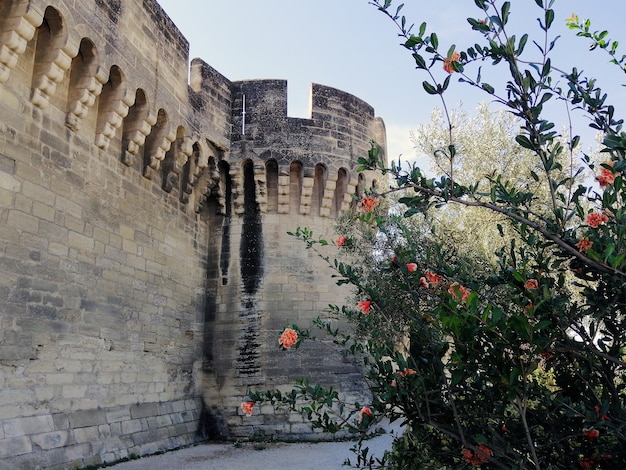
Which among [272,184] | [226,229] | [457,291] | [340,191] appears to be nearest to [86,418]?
[226,229]

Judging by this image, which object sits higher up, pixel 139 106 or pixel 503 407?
pixel 139 106

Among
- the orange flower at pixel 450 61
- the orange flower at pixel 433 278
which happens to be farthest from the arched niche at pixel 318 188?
the orange flower at pixel 450 61

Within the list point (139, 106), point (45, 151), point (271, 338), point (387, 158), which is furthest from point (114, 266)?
point (387, 158)

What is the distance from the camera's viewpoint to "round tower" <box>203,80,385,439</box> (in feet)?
31.4

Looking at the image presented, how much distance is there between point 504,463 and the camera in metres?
2.81

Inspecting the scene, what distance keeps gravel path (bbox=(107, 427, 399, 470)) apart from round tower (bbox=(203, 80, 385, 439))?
666 mm

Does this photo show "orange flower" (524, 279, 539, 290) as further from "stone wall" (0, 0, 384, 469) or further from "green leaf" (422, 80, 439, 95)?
"stone wall" (0, 0, 384, 469)

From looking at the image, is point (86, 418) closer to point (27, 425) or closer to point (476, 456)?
point (27, 425)

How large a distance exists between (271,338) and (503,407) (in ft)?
23.6

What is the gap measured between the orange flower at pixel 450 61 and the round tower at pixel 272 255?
731 cm

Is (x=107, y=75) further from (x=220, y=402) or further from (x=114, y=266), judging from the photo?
(x=220, y=402)

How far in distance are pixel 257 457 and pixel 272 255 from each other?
3.63 metres

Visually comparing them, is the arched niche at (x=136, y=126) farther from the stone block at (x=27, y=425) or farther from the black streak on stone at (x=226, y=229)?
the stone block at (x=27, y=425)

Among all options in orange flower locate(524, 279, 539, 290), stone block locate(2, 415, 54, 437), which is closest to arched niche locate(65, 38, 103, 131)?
stone block locate(2, 415, 54, 437)
